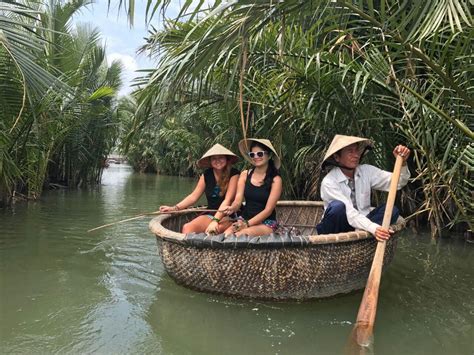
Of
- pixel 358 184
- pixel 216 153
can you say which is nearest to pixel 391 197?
pixel 358 184

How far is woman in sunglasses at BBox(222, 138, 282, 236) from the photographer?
3.67 meters

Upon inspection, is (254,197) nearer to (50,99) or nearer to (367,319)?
(367,319)

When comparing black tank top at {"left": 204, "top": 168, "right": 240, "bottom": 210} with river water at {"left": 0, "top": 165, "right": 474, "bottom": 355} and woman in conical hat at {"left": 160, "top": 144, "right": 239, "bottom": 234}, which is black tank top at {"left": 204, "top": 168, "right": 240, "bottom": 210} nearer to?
woman in conical hat at {"left": 160, "top": 144, "right": 239, "bottom": 234}

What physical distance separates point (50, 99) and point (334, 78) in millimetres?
4347

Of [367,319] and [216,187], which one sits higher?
[216,187]

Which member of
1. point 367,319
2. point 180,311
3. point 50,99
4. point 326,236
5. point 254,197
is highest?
point 50,99

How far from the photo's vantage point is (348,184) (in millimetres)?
3449

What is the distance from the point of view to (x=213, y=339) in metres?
2.67

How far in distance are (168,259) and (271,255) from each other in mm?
851

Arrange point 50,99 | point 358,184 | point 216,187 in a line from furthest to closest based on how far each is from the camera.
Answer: point 50,99 < point 216,187 < point 358,184

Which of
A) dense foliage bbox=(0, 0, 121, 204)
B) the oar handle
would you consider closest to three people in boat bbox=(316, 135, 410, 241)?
the oar handle

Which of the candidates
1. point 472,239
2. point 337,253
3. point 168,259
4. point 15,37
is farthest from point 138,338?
point 472,239

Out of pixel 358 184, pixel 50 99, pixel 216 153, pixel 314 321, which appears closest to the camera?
pixel 314 321

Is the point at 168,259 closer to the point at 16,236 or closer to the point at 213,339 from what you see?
the point at 213,339
